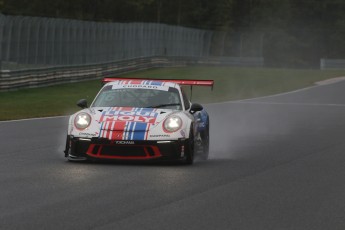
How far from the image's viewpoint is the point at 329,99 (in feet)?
123

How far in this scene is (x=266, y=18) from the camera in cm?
12069

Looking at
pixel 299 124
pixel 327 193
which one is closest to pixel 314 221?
pixel 327 193

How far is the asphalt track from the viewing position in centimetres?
831

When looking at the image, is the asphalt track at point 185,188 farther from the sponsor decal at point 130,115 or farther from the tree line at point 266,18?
the tree line at point 266,18

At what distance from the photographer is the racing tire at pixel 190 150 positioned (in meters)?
13.0

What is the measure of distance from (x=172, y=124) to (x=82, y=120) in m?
1.17

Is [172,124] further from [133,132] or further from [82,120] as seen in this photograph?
[82,120]

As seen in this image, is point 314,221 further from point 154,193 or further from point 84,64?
point 84,64

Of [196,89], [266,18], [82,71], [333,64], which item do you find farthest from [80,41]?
[266,18]

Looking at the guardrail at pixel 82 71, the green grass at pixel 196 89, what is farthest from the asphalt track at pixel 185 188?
the guardrail at pixel 82 71

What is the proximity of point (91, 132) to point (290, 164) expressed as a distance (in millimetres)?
2807

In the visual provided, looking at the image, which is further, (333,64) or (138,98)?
(333,64)

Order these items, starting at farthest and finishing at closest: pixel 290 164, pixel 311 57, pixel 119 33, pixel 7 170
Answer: pixel 311 57
pixel 119 33
pixel 290 164
pixel 7 170

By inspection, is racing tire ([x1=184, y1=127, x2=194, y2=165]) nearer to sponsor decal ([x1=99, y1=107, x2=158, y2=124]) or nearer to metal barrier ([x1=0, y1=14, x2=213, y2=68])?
sponsor decal ([x1=99, y1=107, x2=158, y2=124])
